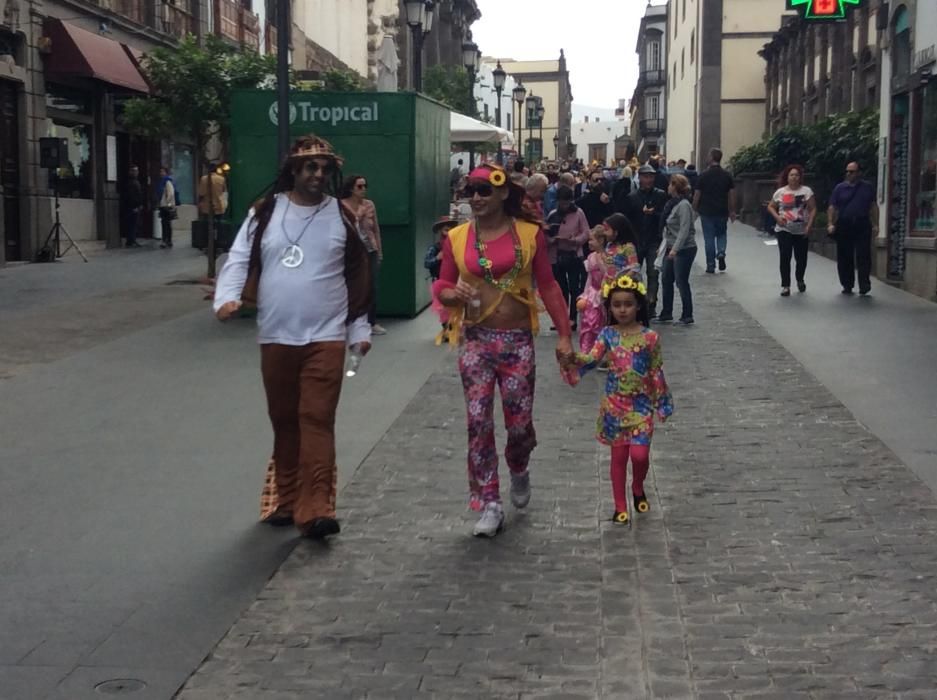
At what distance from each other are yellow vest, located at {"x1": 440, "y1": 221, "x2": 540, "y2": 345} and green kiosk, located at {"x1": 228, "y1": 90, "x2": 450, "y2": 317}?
871 cm

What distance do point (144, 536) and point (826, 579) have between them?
9.90ft

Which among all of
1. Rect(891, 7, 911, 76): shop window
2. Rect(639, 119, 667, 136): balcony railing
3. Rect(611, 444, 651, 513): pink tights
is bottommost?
Rect(611, 444, 651, 513): pink tights

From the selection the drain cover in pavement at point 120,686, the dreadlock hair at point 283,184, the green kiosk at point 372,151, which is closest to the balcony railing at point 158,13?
the green kiosk at point 372,151

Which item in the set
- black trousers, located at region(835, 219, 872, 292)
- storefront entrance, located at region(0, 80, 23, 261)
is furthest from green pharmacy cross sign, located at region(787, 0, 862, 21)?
storefront entrance, located at region(0, 80, 23, 261)

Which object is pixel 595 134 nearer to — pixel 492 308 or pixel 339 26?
pixel 339 26

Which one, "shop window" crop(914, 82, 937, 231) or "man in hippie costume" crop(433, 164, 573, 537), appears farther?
"shop window" crop(914, 82, 937, 231)

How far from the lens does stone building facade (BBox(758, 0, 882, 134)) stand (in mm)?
30953

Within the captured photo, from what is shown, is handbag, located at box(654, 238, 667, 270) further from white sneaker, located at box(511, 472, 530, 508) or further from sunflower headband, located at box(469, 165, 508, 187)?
sunflower headband, located at box(469, 165, 508, 187)

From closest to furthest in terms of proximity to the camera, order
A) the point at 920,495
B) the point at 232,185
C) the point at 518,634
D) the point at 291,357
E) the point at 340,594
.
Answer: the point at 518,634 → the point at 340,594 → the point at 291,357 → the point at 920,495 → the point at 232,185

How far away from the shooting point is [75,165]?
89.7ft

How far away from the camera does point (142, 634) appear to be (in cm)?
492

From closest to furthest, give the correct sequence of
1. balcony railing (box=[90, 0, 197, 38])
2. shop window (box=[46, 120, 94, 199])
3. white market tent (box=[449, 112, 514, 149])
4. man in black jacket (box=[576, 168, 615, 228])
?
man in black jacket (box=[576, 168, 615, 228])
white market tent (box=[449, 112, 514, 149])
shop window (box=[46, 120, 94, 199])
balcony railing (box=[90, 0, 197, 38])

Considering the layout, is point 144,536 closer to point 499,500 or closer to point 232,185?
point 499,500

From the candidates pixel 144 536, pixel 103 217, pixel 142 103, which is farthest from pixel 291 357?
pixel 103 217
